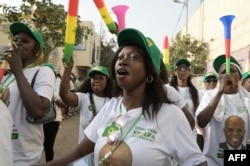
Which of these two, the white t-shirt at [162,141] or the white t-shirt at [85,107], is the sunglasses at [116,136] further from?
the white t-shirt at [85,107]

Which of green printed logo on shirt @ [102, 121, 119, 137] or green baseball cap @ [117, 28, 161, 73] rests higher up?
green baseball cap @ [117, 28, 161, 73]

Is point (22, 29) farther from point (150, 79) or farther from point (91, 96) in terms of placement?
point (91, 96)

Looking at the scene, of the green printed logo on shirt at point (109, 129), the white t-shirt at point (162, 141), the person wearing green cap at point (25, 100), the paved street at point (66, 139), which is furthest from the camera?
the paved street at point (66, 139)

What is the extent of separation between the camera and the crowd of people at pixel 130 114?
5.91 ft

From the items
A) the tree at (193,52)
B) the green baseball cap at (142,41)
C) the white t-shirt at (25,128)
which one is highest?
the tree at (193,52)

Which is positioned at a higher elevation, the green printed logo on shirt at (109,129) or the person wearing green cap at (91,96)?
the person wearing green cap at (91,96)

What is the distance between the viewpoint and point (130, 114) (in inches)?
77.6

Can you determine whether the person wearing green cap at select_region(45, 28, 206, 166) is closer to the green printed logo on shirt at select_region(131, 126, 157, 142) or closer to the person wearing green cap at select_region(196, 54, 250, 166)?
the green printed logo on shirt at select_region(131, 126, 157, 142)

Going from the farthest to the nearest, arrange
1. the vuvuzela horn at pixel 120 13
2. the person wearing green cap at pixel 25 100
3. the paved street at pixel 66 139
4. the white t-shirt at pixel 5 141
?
the paved street at pixel 66 139
the vuvuzela horn at pixel 120 13
the person wearing green cap at pixel 25 100
the white t-shirt at pixel 5 141

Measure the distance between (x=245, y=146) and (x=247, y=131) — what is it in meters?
0.13

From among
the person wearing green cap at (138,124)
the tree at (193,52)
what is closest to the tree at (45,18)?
the person wearing green cap at (138,124)

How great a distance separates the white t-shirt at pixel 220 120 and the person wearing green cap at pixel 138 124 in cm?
114

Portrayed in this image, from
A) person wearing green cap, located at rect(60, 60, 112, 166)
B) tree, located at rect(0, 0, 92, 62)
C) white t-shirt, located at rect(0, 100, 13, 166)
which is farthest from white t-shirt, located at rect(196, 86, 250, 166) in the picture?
tree, located at rect(0, 0, 92, 62)

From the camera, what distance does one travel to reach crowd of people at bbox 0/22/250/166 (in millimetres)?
1801
